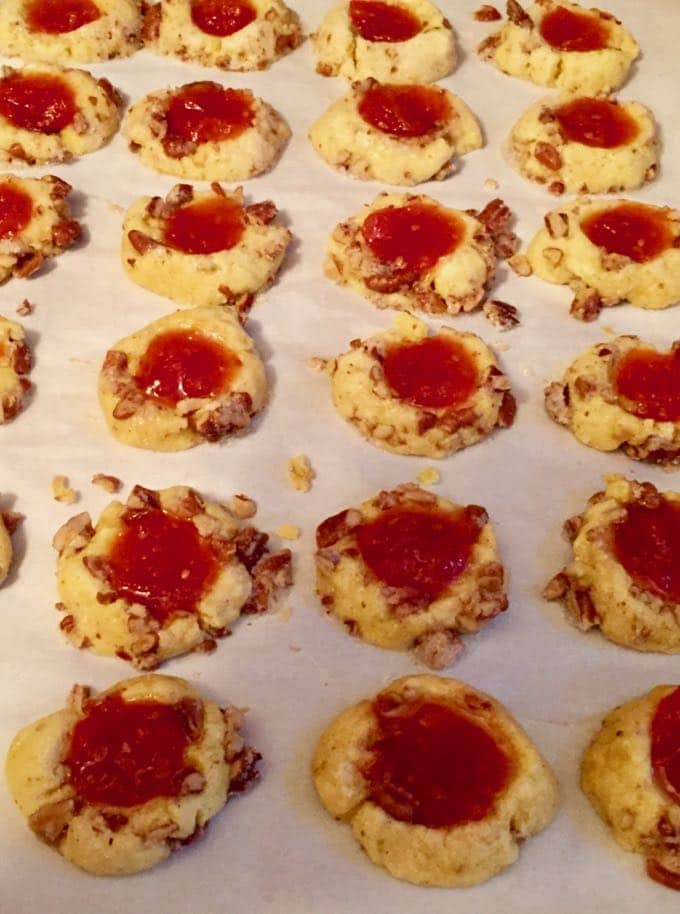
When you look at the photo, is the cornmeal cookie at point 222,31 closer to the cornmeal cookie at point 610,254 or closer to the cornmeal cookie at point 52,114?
the cornmeal cookie at point 52,114

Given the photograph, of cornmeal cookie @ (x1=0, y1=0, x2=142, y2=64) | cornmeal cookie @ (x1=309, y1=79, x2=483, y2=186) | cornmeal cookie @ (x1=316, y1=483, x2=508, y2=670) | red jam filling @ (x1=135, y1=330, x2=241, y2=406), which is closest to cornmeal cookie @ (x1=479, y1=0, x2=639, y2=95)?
cornmeal cookie @ (x1=309, y1=79, x2=483, y2=186)

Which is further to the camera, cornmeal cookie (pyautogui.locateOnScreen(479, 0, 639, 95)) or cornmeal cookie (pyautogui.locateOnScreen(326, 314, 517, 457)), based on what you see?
cornmeal cookie (pyautogui.locateOnScreen(479, 0, 639, 95))

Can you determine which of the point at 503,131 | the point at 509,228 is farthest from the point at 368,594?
the point at 503,131

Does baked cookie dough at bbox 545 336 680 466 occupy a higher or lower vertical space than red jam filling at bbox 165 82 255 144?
lower

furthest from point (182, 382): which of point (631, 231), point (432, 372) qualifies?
point (631, 231)

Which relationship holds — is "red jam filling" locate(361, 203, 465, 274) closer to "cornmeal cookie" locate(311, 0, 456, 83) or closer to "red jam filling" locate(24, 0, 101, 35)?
"cornmeal cookie" locate(311, 0, 456, 83)

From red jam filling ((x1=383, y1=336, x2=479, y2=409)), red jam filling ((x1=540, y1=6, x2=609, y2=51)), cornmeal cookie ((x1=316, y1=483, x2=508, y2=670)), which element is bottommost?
cornmeal cookie ((x1=316, y1=483, x2=508, y2=670))

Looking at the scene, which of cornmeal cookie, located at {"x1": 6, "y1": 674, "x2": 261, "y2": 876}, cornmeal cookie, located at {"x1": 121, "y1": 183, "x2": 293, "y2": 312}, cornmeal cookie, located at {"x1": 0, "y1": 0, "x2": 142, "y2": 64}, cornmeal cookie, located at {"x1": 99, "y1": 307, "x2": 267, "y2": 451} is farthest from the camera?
cornmeal cookie, located at {"x1": 0, "y1": 0, "x2": 142, "y2": 64}
